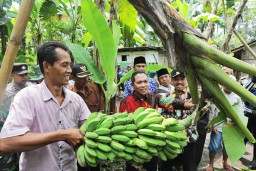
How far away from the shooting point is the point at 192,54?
3.30ft

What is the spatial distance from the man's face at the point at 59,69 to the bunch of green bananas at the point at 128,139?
292mm

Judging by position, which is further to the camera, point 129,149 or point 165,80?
point 165,80

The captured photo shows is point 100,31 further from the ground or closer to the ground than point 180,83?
further from the ground

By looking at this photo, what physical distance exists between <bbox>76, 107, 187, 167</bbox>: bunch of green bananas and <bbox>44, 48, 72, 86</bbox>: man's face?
292mm

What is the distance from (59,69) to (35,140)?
407mm

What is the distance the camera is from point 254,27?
2878cm

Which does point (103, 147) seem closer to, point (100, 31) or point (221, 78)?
point (221, 78)

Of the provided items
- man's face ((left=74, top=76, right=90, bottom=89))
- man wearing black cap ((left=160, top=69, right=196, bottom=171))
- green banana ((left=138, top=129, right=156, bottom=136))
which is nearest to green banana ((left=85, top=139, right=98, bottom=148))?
green banana ((left=138, top=129, right=156, bottom=136))

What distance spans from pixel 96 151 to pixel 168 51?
56 centimetres

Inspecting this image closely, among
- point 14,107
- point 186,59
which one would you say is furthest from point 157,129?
point 14,107

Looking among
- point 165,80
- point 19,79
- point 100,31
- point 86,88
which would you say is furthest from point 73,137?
point 165,80

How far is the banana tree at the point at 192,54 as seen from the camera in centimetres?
95

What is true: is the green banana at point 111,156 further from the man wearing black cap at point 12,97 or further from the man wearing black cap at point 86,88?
the man wearing black cap at point 86,88

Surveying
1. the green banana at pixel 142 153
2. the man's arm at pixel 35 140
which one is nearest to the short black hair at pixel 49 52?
the man's arm at pixel 35 140
